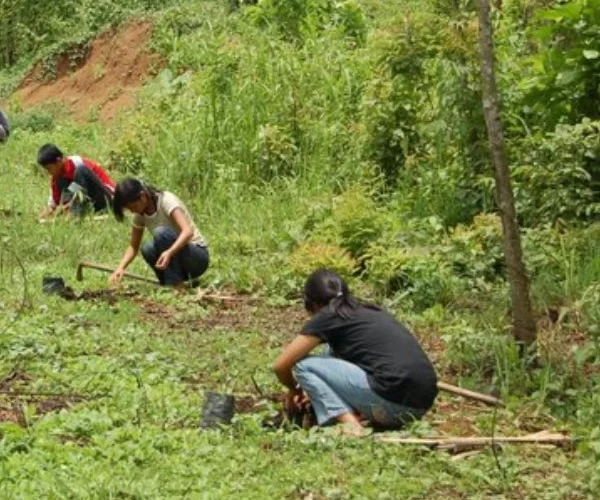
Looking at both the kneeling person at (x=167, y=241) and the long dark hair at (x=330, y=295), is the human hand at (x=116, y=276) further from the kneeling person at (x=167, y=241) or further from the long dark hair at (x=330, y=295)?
the long dark hair at (x=330, y=295)

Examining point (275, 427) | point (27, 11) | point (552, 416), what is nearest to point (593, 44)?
point (552, 416)

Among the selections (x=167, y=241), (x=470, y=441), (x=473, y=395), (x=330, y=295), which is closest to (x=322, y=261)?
(x=167, y=241)

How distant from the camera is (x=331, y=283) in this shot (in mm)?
6277

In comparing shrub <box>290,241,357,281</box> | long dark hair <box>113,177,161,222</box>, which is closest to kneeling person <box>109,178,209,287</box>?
long dark hair <box>113,177,161,222</box>

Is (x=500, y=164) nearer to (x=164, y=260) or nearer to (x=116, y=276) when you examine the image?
(x=164, y=260)

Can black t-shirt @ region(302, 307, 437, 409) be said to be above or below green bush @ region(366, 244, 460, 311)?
above

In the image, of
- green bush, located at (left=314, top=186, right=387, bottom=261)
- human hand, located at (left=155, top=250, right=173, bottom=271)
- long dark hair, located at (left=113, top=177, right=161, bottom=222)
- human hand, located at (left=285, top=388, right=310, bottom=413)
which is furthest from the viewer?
green bush, located at (left=314, top=186, right=387, bottom=261)

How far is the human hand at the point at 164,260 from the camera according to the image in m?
9.44

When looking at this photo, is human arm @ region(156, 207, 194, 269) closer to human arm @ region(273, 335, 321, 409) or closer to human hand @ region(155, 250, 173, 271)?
human hand @ region(155, 250, 173, 271)

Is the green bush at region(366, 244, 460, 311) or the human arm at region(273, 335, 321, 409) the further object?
the green bush at region(366, 244, 460, 311)

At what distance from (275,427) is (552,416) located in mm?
1410

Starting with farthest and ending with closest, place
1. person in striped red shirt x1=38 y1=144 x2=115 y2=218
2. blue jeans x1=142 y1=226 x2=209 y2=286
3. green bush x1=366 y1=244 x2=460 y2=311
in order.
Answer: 1. person in striped red shirt x1=38 y1=144 x2=115 y2=218
2. blue jeans x1=142 y1=226 x2=209 y2=286
3. green bush x1=366 y1=244 x2=460 y2=311

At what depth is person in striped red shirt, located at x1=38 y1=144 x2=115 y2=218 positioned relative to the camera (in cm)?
1255

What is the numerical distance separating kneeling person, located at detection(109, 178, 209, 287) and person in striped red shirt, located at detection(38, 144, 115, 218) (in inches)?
112
